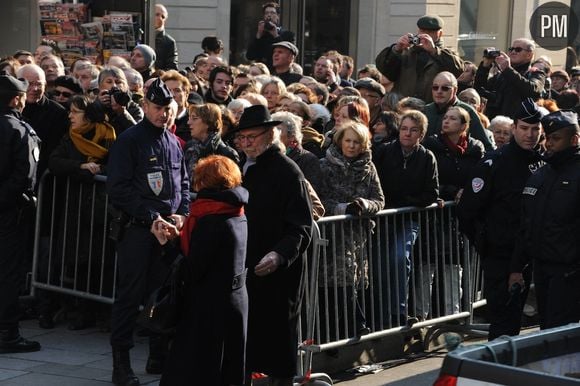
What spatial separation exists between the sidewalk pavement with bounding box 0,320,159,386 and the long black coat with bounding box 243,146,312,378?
119cm

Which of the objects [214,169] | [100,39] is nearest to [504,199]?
[214,169]

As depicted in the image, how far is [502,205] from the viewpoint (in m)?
9.37

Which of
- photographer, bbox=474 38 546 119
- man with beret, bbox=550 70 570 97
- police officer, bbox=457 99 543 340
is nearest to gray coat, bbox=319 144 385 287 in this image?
police officer, bbox=457 99 543 340

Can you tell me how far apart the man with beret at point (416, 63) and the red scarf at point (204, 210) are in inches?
245

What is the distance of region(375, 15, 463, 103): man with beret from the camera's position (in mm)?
13492

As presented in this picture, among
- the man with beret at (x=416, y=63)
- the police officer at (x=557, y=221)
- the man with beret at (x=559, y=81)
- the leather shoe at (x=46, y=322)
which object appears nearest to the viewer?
the police officer at (x=557, y=221)

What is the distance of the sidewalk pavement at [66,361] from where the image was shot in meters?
8.89

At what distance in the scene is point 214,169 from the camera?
7555mm

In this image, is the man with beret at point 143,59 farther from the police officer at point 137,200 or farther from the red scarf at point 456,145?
the police officer at point 137,200

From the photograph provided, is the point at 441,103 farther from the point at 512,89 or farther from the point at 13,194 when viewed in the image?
the point at 13,194

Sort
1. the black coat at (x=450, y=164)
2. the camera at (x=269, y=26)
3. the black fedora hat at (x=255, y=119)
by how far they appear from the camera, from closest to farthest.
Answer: the black fedora hat at (x=255, y=119)
the black coat at (x=450, y=164)
the camera at (x=269, y=26)

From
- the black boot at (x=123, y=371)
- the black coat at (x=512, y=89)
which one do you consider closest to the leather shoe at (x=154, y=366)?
the black boot at (x=123, y=371)

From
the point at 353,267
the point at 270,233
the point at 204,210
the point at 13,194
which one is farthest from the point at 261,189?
the point at 13,194

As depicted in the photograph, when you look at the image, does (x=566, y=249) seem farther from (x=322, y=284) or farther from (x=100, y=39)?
Result: (x=100, y=39)
